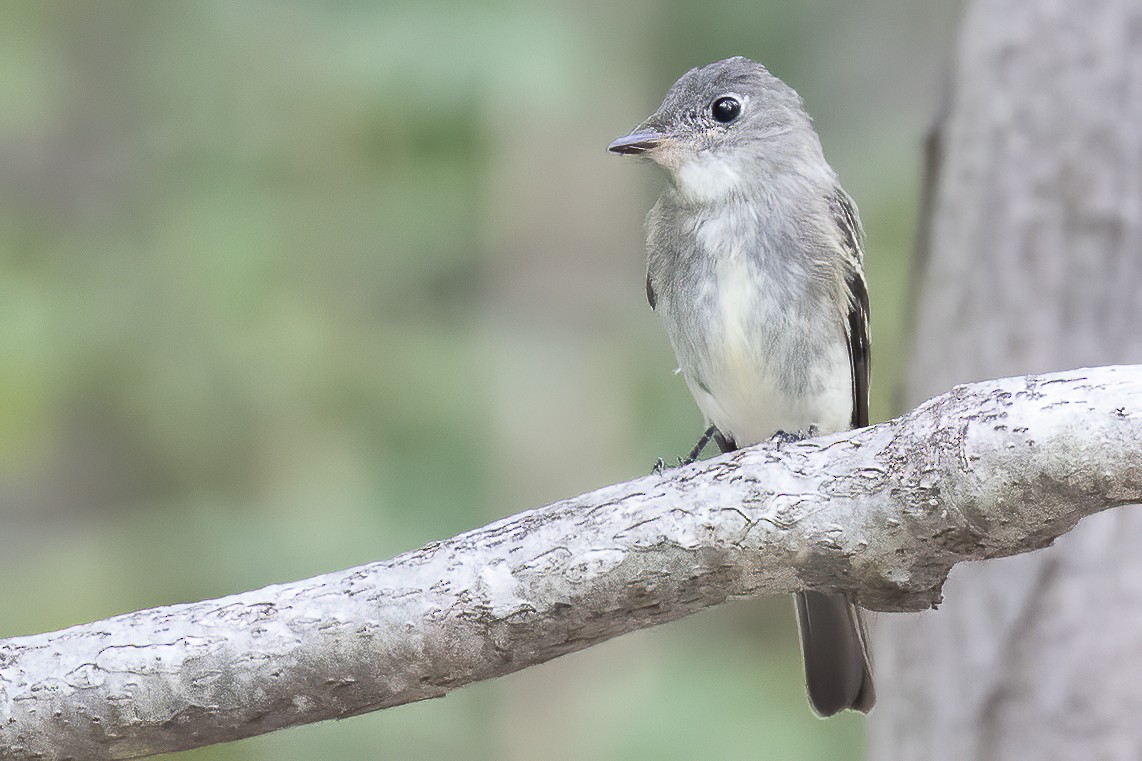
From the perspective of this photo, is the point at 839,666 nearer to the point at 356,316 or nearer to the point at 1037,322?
the point at 1037,322

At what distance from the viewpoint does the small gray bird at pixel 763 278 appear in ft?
10.9

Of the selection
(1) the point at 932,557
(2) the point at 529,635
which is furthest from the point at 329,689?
(1) the point at 932,557

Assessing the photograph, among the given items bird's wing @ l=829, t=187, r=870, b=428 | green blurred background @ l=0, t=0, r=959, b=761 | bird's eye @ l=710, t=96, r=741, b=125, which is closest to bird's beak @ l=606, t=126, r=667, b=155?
bird's eye @ l=710, t=96, r=741, b=125

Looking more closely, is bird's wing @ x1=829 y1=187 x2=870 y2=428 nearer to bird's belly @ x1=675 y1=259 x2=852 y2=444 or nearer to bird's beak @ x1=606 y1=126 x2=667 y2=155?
A: bird's belly @ x1=675 y1=259 x2=852 y2=444

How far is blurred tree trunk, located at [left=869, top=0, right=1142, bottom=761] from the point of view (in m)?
3.40

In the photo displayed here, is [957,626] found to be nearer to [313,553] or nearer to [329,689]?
[329,689]

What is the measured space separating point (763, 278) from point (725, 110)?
→ 55cm

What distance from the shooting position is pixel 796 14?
811cm

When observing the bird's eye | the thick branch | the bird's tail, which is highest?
the bird's eye

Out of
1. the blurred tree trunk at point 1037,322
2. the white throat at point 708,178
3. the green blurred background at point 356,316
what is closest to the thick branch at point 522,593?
the white throat at point 708,178

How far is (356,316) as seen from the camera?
7.00 metres

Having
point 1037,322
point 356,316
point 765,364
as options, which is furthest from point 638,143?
point 356,316

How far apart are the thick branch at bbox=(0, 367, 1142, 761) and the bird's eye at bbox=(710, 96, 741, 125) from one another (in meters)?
1.35

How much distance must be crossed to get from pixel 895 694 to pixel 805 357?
1.04 m
